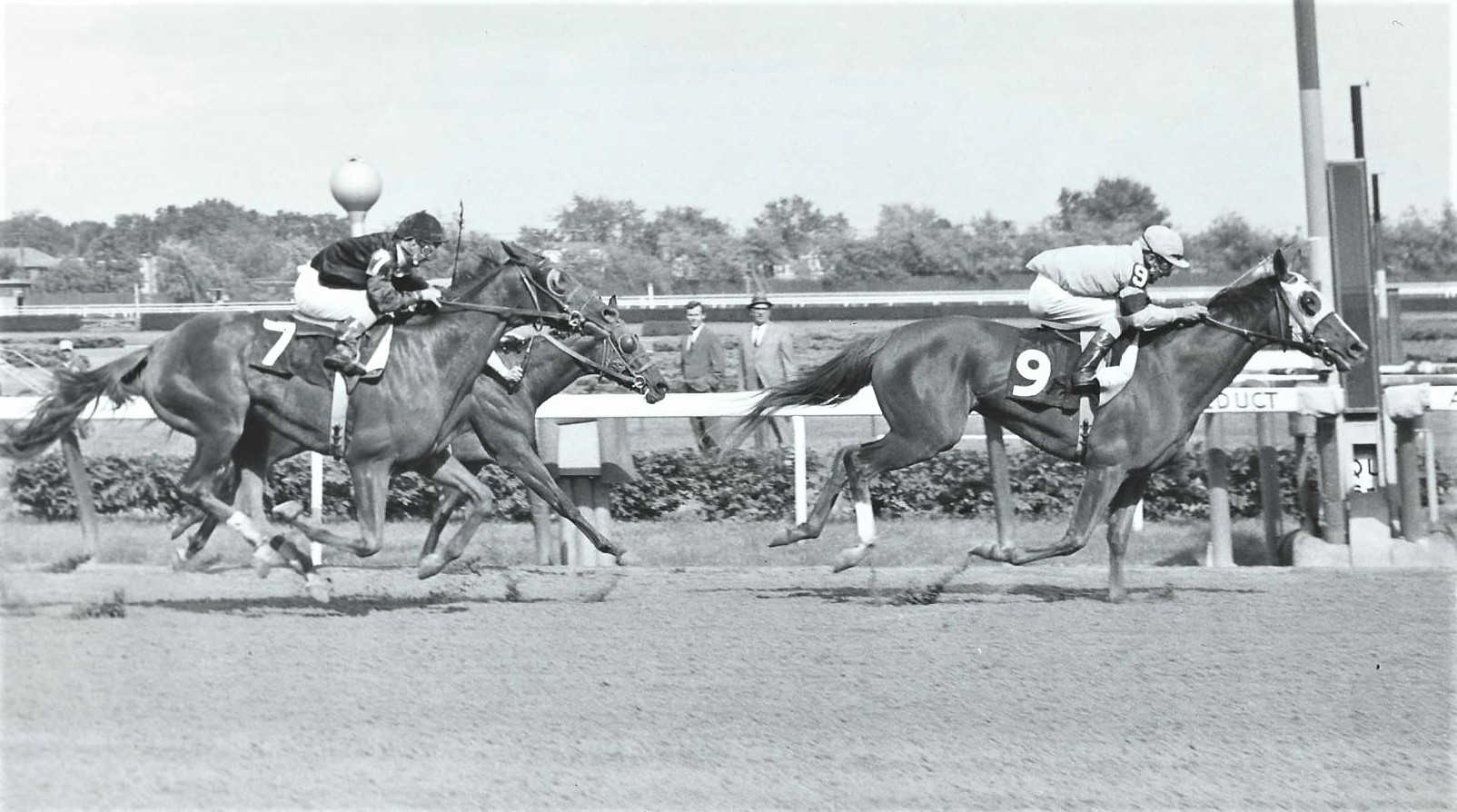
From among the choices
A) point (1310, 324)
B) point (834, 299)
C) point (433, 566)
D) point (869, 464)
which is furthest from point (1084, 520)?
point (834, 299)

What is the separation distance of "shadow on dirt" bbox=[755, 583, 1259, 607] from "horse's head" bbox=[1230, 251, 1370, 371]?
1.27m

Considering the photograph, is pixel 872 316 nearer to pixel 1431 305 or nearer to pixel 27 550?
pixel 1431 305

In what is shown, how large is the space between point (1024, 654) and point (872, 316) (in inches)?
666

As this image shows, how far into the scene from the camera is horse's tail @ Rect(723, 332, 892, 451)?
838 centimetres

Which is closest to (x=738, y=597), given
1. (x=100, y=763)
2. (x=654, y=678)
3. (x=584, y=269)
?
(x=654, y=678)

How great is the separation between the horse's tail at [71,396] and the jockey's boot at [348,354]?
989mm

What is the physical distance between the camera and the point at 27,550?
34.0 ft

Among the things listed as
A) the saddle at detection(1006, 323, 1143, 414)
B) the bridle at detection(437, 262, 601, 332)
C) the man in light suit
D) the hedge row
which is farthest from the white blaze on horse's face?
the man in light suit

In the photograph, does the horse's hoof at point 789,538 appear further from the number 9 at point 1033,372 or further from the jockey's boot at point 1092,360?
the jockey's boot at point 1092,360

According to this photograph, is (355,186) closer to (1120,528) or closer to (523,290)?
(523,290)

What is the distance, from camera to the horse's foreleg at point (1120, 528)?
7.88 m

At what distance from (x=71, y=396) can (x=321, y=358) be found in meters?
1.30

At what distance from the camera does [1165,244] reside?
7.82 meters

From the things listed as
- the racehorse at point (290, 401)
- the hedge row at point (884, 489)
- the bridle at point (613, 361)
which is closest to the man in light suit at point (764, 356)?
the hedge row at point (884, 489)
